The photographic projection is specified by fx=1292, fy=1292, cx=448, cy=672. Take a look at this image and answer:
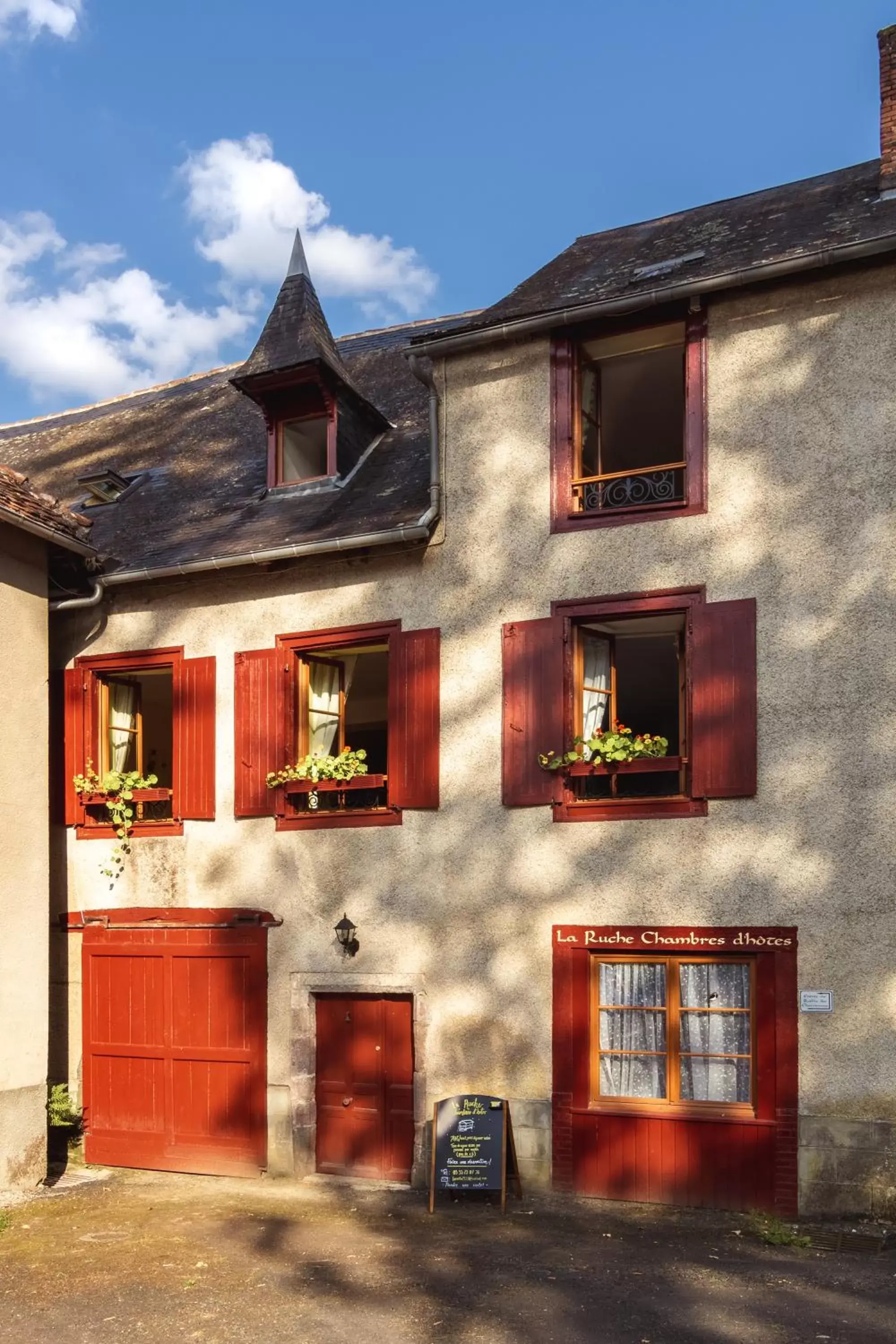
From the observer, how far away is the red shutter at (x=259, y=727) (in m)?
11.8

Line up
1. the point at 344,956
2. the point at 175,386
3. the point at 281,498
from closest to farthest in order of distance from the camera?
the point at 344,956 → the point at 281,498 → the point at 175,386

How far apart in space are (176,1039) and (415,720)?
12.6 feet

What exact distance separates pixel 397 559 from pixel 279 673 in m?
1.55

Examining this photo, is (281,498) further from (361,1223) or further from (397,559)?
(361,1223)

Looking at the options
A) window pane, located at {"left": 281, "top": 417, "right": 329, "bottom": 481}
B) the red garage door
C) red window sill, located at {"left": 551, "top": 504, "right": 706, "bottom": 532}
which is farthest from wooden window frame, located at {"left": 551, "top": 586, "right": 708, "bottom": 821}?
window pane, located at {"left": 281, "top": 417, "right": 329, "bottom": 481}

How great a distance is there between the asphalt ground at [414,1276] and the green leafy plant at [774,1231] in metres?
0.10

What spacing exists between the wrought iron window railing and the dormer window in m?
3.41

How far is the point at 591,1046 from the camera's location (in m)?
10.4

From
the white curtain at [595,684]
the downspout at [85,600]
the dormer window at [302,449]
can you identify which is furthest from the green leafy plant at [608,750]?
the downspout at [85,600]

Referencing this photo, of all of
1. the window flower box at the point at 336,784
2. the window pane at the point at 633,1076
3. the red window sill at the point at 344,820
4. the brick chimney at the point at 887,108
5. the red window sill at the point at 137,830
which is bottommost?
the window pane at the point at 633,1076

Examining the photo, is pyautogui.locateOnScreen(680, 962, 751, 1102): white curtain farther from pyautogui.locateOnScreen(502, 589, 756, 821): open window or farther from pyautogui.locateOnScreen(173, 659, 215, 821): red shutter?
pyautogui.locateOnScreen(173, 659, 215, 821): red shutter

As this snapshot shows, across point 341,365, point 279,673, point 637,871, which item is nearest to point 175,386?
point 341,365

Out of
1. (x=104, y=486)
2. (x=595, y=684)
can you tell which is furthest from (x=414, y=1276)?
(x=104, y=486)

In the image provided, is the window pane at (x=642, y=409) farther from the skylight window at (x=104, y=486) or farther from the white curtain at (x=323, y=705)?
the skylight window at (x=104, y=486)
